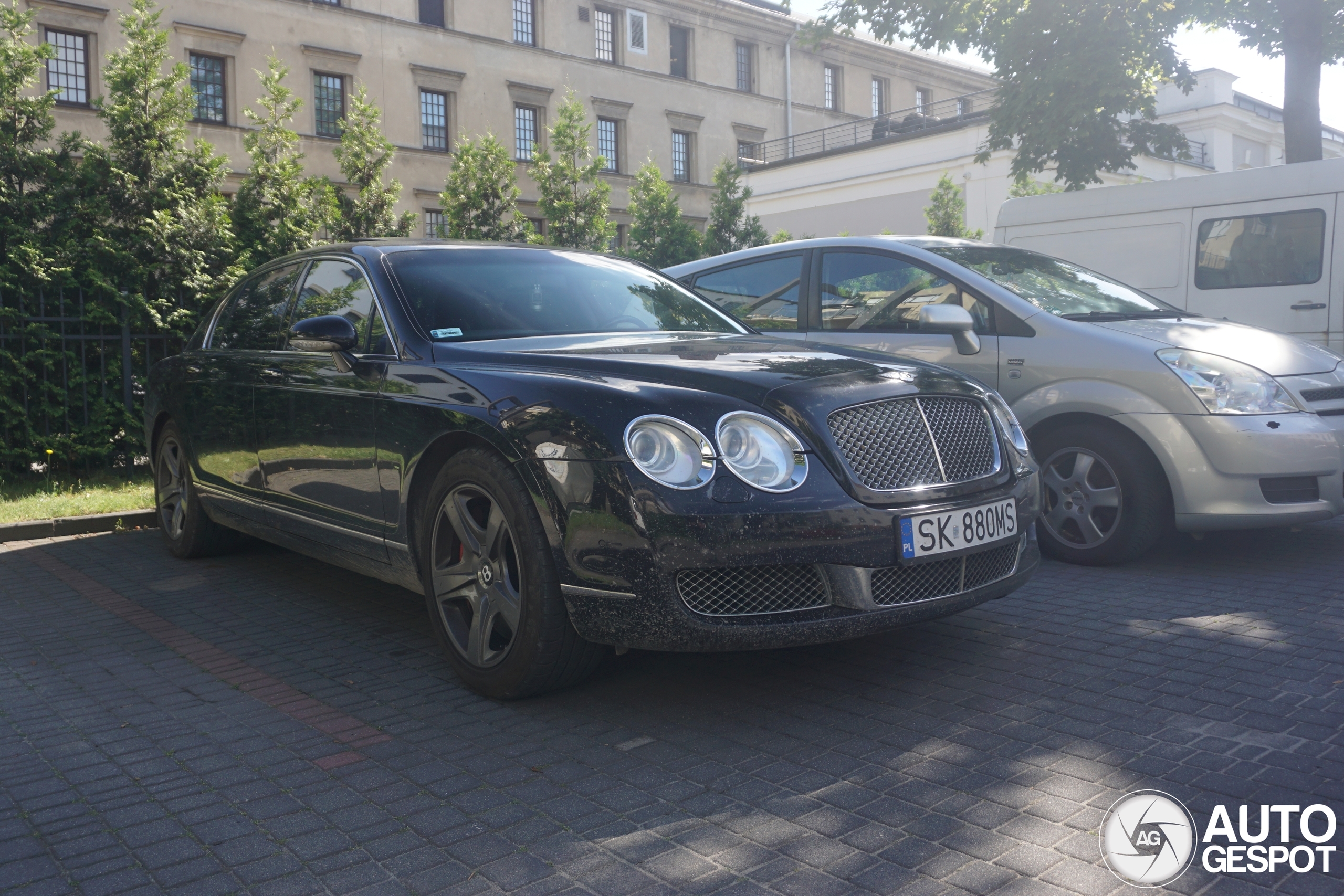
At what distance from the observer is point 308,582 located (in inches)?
234

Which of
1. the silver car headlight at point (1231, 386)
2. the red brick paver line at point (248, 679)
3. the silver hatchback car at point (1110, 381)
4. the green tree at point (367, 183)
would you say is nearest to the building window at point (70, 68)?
the green tree at point (367, 183)

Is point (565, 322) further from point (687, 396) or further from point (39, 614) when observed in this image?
point (39, 614)

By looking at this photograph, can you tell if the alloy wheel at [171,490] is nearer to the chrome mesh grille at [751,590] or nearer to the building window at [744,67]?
the chrome mesh grille at [751,590]

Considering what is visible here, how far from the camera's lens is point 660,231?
2234 centimetres

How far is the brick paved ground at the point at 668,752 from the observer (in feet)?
8.75

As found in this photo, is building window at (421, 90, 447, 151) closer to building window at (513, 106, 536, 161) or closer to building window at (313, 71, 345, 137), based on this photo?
building window at (513, 106, 536, 161)

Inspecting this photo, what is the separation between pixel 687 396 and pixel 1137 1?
45.8 ft

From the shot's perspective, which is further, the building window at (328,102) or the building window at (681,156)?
the building window at (681,156)

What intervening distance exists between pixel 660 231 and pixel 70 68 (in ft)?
51.2

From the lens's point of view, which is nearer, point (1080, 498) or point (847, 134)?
point (1080, 498)

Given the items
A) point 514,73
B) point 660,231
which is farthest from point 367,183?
point 514,73

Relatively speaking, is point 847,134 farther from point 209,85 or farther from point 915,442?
point 915,442

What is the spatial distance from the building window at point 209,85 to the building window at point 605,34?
12.7 meters

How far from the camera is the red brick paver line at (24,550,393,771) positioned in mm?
3594
